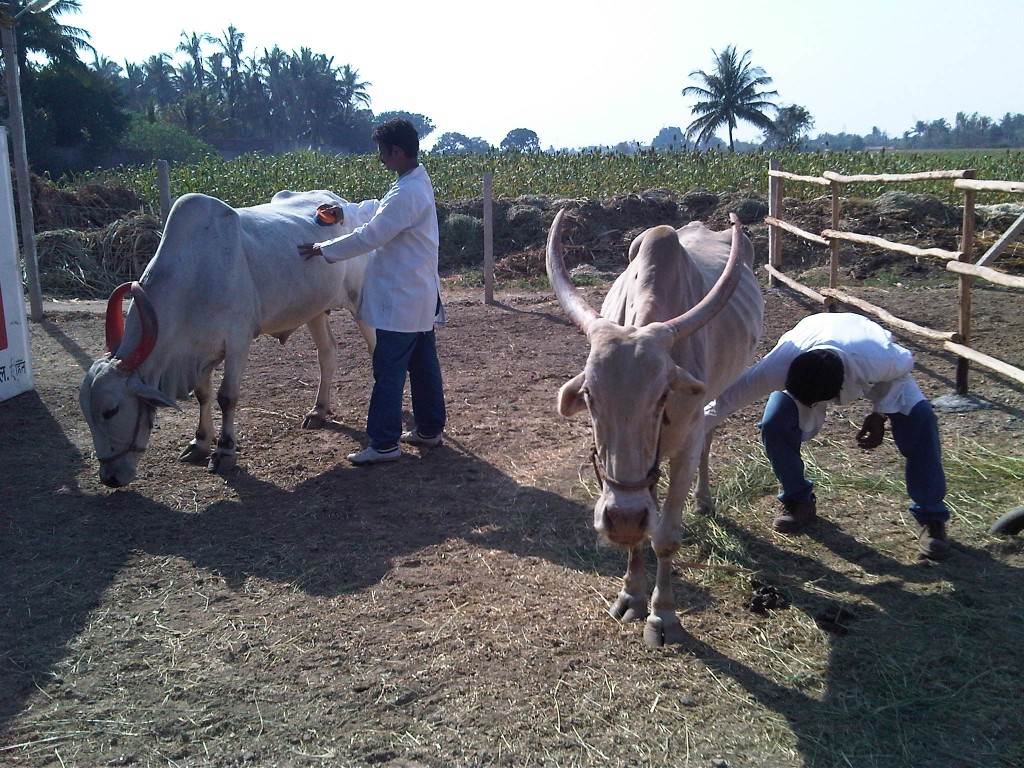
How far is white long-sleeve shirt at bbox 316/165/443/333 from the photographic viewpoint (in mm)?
5609

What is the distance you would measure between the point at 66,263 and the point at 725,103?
50172 millimetres

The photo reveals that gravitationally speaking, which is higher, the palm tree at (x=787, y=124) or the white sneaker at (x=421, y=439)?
the palm tree at (x=787, y=124)

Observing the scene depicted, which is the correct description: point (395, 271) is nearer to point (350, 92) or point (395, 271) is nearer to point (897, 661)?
point (897, 661)

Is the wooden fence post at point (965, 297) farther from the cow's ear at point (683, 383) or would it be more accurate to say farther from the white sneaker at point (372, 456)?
the cow's ear at point (683, 383)

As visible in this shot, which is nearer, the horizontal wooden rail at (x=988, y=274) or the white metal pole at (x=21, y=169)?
the horizontal wooden rail at (x=988, y=274)

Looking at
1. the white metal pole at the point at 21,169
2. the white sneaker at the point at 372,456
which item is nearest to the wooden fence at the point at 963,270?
the white sneaker at the point at 372,456

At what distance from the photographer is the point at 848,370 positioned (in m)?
4.28

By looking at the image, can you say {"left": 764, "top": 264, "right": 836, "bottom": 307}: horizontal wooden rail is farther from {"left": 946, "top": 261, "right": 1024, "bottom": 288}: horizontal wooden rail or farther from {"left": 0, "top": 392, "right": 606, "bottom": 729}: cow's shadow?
{"left": 0, "top": 392, "right": 606, "bottom": 729}: cow's shadow

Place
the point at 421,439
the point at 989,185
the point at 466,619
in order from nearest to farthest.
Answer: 1. the point at 466,619
2. the point at 421,439
3. the point at 989,185

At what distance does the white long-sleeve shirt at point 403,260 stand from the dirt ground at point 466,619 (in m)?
1.03

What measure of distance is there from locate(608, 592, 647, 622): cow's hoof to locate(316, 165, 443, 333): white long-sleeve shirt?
2.53m

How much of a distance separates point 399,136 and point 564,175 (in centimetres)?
1539

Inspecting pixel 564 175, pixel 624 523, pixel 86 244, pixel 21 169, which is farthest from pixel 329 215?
pixel 564 175

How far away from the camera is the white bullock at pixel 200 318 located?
5.36 m
